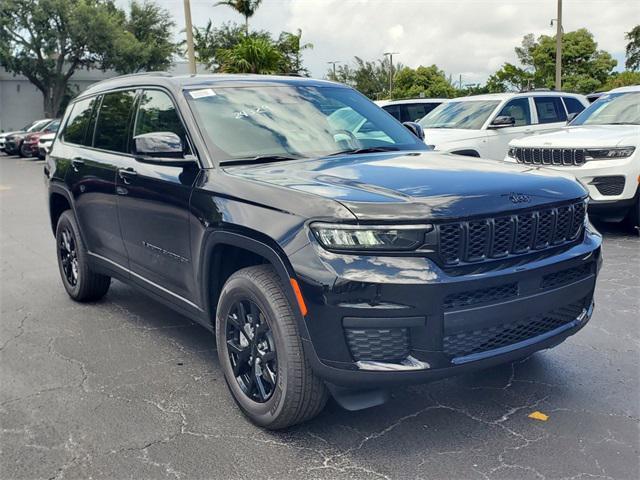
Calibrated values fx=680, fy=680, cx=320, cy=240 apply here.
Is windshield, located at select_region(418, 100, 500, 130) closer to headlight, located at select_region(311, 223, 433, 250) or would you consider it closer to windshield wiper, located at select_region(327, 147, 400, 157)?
windshield wiper, located at select_region(327, 147, 400, 157)

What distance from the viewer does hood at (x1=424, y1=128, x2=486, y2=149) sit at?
1098 centimetres

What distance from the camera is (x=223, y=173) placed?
3.68 metres

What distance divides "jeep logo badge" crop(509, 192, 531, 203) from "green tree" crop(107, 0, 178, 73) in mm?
42085

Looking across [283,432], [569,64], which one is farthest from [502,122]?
[569,64]

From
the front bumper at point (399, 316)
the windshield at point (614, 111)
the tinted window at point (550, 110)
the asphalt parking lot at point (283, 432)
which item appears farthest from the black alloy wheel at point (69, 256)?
the tinted window at point (550, 110)

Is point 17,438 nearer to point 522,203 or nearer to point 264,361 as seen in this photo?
point 264,361

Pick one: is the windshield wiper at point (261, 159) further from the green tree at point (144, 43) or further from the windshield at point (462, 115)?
the green tree at point (144, 43)

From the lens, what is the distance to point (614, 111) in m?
9.23

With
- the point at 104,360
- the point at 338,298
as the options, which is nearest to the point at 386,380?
the point at 338,298

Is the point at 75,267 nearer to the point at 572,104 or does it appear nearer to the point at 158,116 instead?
the point at 158,116

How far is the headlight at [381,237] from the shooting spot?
114 inches

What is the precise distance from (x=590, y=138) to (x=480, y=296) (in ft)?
19.3

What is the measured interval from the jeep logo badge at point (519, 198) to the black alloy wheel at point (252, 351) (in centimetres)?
130

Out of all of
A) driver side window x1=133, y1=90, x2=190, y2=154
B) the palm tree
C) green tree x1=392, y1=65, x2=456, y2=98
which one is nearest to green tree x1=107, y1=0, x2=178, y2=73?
the palm tree
